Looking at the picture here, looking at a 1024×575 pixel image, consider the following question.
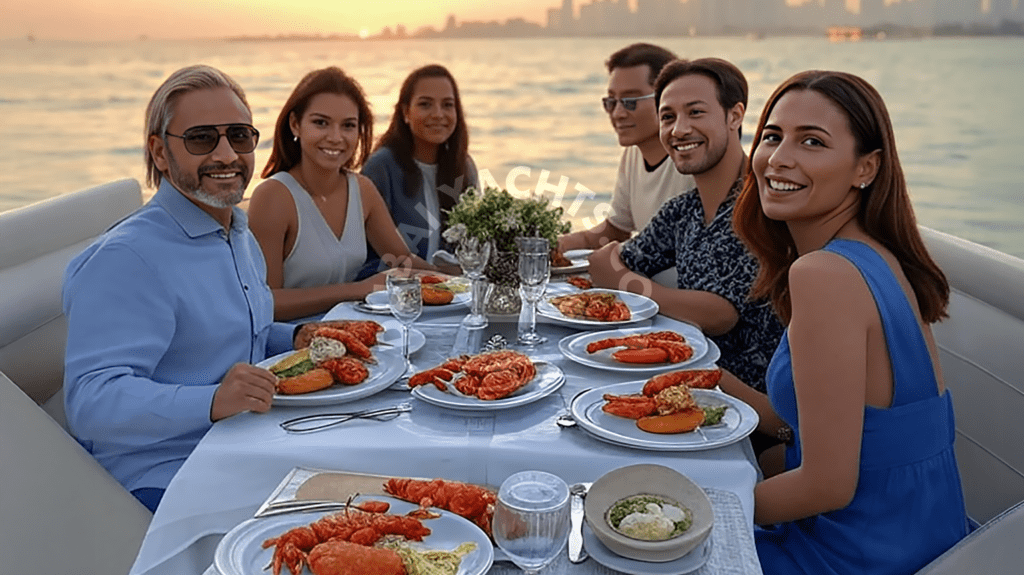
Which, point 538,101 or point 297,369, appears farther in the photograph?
point 538,101

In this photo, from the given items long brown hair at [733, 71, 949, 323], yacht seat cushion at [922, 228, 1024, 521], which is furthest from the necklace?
yacht seat cushion at [922, 228, 1024, 521]

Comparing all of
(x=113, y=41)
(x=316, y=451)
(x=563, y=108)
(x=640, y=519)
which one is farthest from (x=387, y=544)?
(x=113, y=41)

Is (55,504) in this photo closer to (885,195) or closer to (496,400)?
(496,400)

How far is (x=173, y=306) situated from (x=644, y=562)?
124cm

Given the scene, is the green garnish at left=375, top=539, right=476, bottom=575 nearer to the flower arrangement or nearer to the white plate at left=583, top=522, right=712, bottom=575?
the white plate at left=583, top=522, right=712, bottom=575

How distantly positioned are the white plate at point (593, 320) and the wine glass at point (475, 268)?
0.19 m

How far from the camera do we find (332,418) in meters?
1.50

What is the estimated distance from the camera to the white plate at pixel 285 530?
951mm

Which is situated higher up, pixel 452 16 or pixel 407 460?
pixel 452 16

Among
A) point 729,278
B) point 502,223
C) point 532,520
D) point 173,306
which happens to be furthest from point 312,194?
point 532,520

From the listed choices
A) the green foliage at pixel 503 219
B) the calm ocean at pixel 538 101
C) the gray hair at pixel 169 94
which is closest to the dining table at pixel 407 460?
the green foliage at pixel 503 219

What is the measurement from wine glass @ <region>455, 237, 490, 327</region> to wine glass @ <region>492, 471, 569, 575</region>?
1.23 metres

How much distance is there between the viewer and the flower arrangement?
2.16 m

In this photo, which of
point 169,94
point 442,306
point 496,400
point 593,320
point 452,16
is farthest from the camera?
point 452,16
